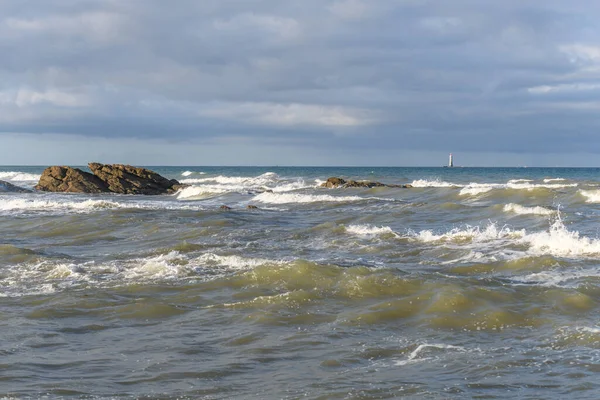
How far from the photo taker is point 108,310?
9.90 meters

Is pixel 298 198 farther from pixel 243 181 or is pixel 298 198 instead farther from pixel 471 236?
pixel 243 181

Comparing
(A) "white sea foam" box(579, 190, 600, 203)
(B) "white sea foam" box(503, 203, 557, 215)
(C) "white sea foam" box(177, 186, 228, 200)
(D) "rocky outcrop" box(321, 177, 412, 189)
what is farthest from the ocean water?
(D) "rocky outcrop" box(321, 177, 412, 189)

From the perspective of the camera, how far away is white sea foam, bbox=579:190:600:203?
29989 mm

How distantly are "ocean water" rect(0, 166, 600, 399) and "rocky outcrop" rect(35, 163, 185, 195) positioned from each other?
75.7ft

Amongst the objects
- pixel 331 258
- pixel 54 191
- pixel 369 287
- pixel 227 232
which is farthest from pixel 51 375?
pixel 54 191

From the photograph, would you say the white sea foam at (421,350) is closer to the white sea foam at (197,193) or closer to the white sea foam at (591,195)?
the white sea foam at (591,195)

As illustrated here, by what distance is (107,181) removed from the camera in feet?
139

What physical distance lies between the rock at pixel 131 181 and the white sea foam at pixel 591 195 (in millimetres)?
23818

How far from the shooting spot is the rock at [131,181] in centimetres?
4191

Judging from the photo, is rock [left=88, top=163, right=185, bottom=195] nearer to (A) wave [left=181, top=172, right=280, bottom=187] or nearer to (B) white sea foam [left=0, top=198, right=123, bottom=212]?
(B) white sea foam [left=0, top=198, right=123, bottom=212]

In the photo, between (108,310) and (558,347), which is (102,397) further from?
(558,347)

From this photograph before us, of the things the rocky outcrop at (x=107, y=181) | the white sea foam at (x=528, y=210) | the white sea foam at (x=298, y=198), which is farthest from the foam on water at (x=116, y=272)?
the rocky outcrop at (x=107, y=181)

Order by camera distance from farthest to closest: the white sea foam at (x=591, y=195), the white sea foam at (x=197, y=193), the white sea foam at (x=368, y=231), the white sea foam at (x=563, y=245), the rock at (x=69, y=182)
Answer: the rock at (x=69, y=182) < the white sea foam at (x=197, y=193) < the white sea foam at (x=591, y=195) < the white sea foam at (x=368, y=231) < the white sea foam at (x=563, y=245)

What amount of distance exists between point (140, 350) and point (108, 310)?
87.2 inches
